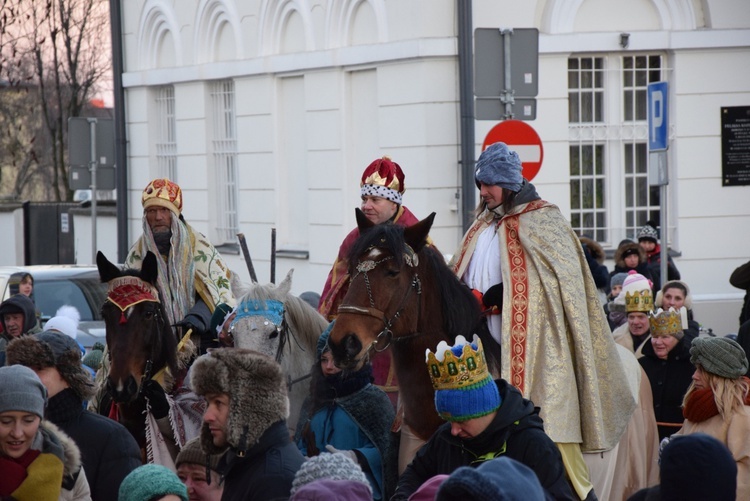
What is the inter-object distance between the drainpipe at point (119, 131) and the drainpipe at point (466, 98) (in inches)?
384

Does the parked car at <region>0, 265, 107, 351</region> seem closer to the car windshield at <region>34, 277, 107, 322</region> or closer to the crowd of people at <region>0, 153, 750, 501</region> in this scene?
the car windshield at <region>34, 277, 107, 322</region>

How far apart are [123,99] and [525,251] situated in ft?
56.9

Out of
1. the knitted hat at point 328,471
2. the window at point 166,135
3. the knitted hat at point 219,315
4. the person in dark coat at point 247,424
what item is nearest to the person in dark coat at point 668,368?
the knitted hat at point 219,315

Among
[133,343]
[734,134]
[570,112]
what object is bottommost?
[133,343]

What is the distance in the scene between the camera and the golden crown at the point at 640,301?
10.0 metres

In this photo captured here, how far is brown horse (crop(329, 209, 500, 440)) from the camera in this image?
6.18 meters

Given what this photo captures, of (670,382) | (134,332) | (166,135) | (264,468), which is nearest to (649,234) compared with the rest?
(670,382)

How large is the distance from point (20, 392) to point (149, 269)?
2.12 meters

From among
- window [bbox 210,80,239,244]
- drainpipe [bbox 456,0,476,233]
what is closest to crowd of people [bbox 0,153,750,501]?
drainpipe [bbox 456,0,476,233]

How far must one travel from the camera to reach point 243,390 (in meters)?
5.18

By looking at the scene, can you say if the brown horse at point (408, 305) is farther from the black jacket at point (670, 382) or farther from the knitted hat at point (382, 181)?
the black jacket at point (670, 382)

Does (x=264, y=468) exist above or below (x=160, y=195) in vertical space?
below

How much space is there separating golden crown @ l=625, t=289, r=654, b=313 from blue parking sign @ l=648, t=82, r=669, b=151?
1.86 meters

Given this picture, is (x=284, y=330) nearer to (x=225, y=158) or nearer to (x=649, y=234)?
(x=649, y=234)
